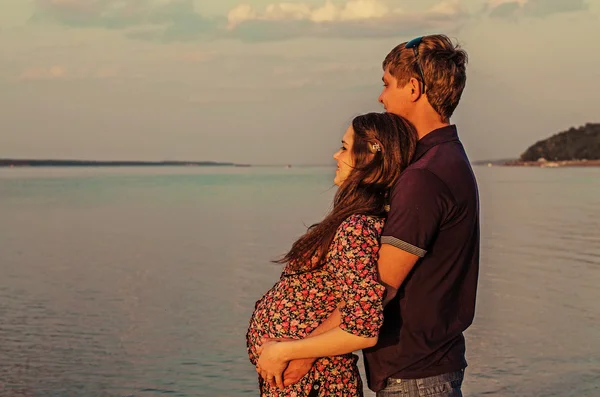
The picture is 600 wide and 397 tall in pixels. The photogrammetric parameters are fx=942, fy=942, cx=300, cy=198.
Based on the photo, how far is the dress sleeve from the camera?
9.39 ft

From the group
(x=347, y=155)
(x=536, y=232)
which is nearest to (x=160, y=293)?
(x=347, y=155)

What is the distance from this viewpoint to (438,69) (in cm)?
303

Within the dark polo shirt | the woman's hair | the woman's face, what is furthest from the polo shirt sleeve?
the woman's face

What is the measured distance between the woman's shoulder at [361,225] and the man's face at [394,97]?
408 mm

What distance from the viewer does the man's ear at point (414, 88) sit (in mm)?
3068

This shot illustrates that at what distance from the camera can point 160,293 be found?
46.0 ft

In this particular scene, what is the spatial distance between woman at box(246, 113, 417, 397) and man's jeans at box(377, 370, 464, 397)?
0.18 m

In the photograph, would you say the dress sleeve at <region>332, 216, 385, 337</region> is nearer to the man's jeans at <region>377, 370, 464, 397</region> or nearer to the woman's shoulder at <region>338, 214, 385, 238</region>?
the woman's shoulder at <region>338, 214, 385, 238</region>

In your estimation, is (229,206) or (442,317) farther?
(229,206)

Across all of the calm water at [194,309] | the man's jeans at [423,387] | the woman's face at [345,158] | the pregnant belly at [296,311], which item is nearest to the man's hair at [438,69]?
the woman's face at [345,158]

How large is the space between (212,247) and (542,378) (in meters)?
12.9

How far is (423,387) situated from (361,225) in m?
0.58

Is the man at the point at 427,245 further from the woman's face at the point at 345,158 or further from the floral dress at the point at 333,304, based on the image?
the woman's face at the point at 345,158

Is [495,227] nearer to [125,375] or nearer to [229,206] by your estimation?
[229,206]
